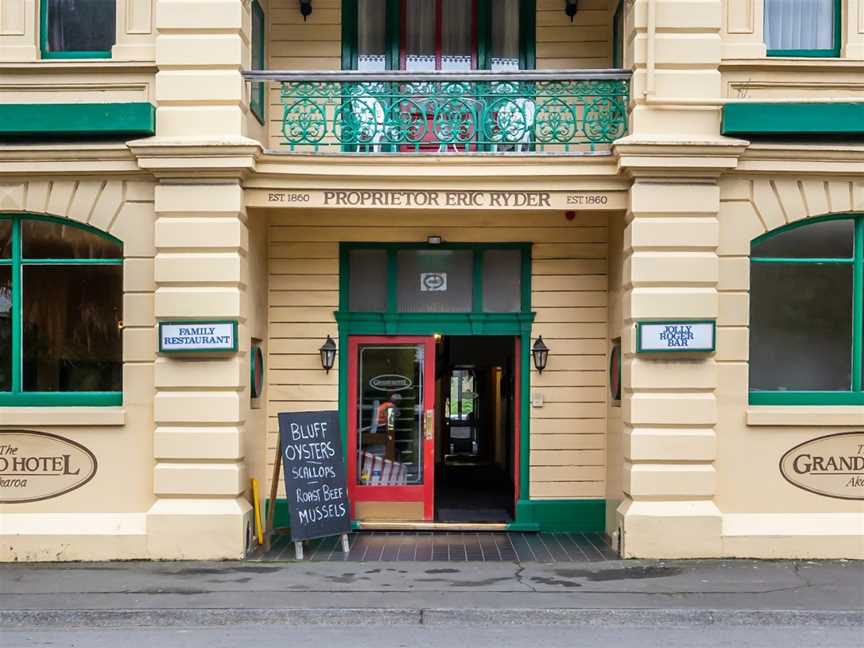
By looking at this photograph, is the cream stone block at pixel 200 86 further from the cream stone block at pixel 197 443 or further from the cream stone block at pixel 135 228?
the cream stone block at pixel 197 443

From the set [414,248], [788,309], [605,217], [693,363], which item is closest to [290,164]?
[414,248]

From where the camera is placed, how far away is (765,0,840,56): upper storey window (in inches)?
406

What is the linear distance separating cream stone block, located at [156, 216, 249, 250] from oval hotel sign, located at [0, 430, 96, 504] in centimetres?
238

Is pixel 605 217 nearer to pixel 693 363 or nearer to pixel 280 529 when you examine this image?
pixel 693 363

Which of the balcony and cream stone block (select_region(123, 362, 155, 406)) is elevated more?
the balcony

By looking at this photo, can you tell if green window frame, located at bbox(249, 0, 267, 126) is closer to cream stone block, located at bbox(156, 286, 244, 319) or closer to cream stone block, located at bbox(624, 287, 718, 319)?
cream stone block, located at bbox(156, 286, 244, 319)

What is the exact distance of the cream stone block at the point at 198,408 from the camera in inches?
390

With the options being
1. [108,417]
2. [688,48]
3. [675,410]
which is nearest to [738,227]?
[688,48]

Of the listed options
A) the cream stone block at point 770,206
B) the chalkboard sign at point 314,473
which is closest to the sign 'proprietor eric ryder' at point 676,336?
the cream stone block at point 770,206

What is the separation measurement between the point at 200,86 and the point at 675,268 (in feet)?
17.4

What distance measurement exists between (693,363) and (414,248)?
367 centimetres

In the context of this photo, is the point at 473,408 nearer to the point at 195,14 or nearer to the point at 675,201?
the point at 675,201

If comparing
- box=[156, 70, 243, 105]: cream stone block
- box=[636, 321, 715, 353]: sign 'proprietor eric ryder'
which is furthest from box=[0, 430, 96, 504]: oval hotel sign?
box=[636, 321, 715, 353]: sign 'proprietor eric ryder'

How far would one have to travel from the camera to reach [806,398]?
10156mm
